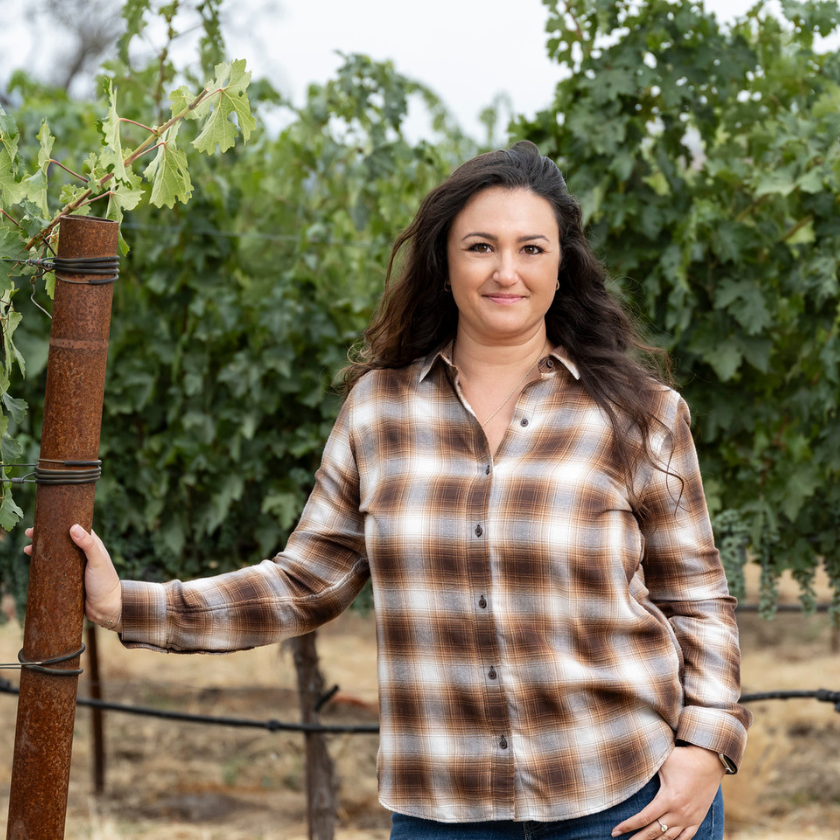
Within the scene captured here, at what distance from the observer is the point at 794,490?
3.00 m

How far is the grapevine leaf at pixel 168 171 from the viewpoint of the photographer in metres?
1.45

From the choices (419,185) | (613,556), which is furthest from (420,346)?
(419,185)

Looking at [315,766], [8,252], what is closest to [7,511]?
[8,252]

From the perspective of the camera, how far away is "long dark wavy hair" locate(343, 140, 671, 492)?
1755mm

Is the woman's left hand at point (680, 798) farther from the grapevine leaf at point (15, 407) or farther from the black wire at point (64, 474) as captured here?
the grapevine leaf at point (15, 407)

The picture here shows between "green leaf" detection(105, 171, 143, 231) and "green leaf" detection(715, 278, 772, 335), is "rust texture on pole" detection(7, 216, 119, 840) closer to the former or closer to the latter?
"green leaf" detection(105, 171, 143, 231)

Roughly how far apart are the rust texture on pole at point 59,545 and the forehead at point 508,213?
608 millimetres

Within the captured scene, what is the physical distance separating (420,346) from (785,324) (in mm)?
1531

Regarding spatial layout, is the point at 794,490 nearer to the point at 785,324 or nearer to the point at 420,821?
the point at 785,324

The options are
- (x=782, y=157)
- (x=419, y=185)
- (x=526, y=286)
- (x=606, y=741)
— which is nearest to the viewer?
(x=606, y=741)

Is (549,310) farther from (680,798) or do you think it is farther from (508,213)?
(680,798)

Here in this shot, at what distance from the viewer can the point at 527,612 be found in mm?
1609

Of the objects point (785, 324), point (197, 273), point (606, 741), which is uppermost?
point (197, 273)

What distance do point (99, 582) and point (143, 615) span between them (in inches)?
5.3
